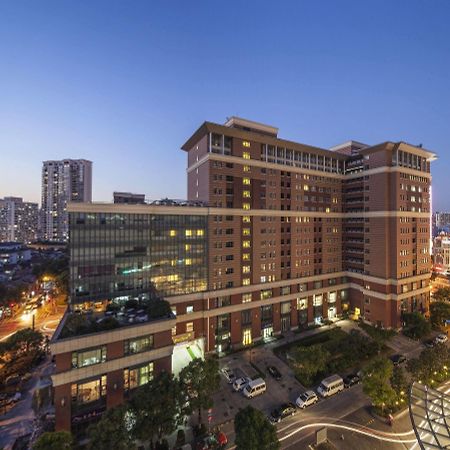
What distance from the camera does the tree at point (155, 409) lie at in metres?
23.8

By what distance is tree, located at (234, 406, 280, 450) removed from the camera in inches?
878

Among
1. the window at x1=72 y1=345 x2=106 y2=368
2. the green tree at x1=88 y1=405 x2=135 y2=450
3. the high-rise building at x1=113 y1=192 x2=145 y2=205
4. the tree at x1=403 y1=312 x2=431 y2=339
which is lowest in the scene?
the tree at x1=403 y1=312 x2=431 y2=339

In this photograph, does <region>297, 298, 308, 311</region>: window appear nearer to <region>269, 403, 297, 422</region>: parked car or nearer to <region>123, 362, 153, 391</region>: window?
<region>269, 403, 297, 422</region>: parked car

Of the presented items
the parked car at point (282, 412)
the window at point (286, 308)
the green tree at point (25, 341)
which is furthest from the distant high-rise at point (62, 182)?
the parked car at point (282, 412)

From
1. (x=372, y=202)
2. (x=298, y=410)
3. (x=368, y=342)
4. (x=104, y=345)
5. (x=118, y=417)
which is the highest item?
(x=372, y=202)

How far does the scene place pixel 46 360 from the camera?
150ft

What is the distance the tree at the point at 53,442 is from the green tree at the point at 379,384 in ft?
112

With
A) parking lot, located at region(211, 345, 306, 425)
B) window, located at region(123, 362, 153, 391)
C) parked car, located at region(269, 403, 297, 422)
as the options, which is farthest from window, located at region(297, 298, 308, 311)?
window, located at region(123, 362, 153, 391)

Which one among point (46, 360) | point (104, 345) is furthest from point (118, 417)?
point (46, 360)

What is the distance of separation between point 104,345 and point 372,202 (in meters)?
63.4

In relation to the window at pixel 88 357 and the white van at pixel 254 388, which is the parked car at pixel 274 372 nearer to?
the white van at pixel 254 388

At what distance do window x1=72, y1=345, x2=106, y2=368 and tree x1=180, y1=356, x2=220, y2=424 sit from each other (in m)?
9.99

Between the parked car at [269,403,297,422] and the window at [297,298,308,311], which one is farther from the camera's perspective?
the window at [297,298,308,311]

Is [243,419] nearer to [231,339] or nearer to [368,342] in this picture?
[231,339]
